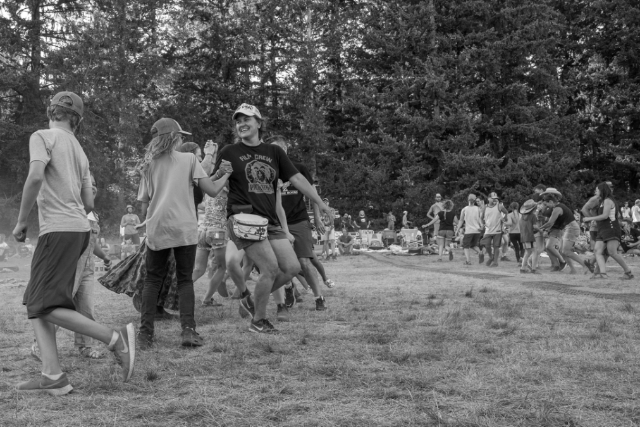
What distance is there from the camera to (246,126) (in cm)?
579

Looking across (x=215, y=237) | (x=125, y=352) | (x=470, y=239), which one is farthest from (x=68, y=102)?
(x=470, y=239)

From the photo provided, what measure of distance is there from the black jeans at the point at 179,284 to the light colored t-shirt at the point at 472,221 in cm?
1271

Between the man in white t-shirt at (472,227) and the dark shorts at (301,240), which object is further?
the man in white t-shirt at (472,227)

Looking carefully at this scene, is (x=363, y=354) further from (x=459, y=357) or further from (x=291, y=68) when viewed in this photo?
(x=291, y=68)

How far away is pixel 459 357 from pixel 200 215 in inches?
191

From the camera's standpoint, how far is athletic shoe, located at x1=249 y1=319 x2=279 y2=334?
590cm

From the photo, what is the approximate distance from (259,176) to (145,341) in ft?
5.30

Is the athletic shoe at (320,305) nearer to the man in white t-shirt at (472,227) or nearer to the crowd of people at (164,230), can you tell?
the crowd of people at (164,230)

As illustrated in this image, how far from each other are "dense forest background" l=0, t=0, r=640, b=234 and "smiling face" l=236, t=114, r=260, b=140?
89.4ft

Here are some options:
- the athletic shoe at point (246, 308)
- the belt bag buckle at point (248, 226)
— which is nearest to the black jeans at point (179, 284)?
the belt bag buckle at point (248, 226)

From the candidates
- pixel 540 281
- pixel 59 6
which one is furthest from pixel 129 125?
pixel 540 281

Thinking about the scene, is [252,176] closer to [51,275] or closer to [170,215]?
[170,215]

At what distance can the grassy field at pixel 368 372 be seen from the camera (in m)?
3.36

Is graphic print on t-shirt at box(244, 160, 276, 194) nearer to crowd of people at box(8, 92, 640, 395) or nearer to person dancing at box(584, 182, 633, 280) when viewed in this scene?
crowd of people at box(8, 92, 640, 395)
